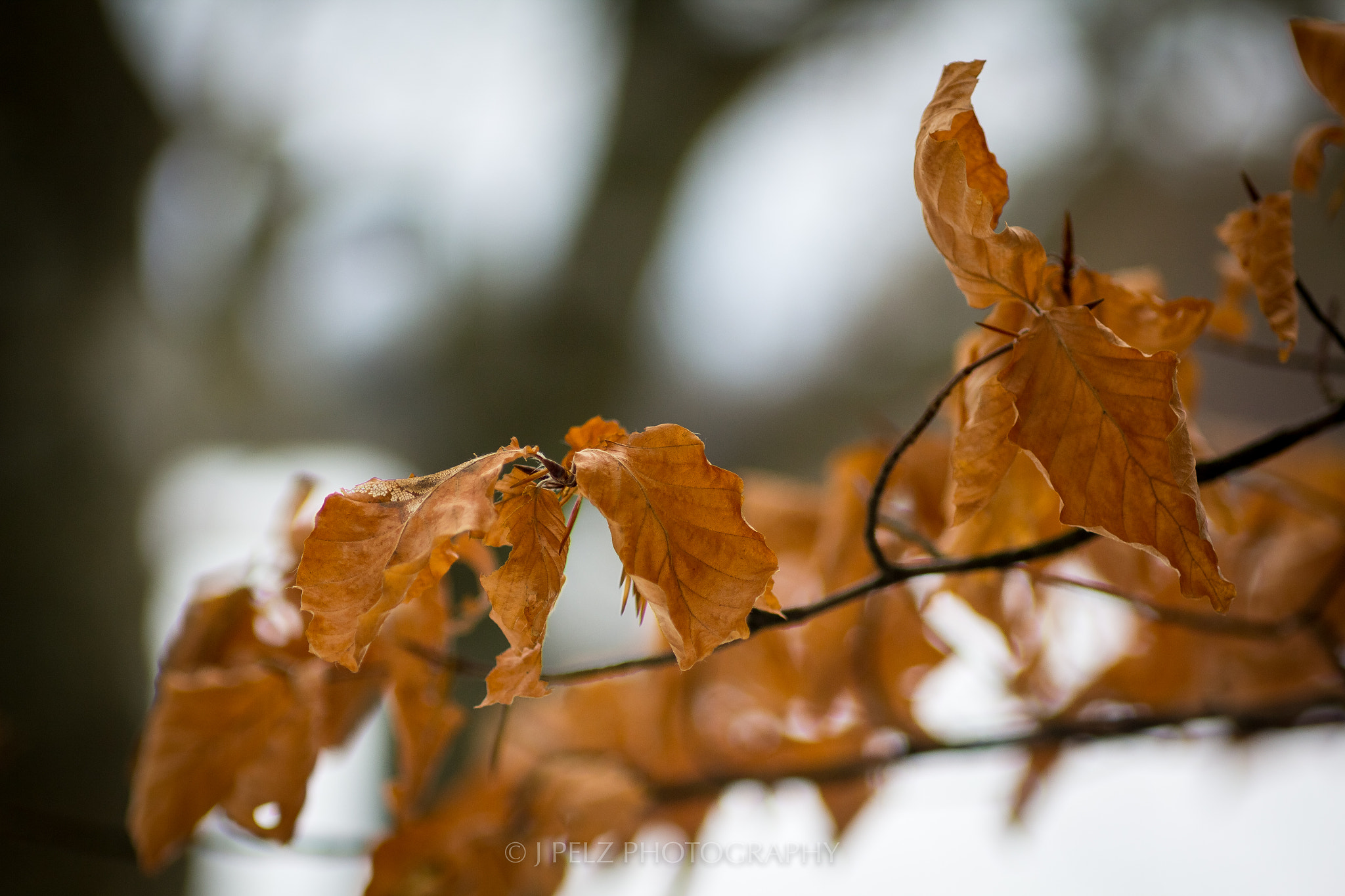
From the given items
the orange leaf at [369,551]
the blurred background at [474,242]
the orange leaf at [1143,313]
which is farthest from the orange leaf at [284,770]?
the blurred background at [474,242]

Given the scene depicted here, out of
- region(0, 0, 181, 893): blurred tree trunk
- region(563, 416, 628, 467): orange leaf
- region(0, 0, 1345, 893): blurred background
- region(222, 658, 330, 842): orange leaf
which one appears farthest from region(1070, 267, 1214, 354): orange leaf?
region(0, 0, 181, 893): blurred tree trunk

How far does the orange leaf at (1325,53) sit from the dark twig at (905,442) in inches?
3.6

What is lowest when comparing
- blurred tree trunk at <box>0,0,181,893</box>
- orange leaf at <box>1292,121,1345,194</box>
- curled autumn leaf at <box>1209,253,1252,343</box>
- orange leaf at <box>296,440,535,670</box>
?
blurred tree trunk at <box>0,0,181,893</box>

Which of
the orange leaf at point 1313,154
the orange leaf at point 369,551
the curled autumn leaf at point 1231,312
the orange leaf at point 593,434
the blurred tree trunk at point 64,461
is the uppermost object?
the orange leaf at point 1313,154

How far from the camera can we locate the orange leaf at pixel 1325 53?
15cm

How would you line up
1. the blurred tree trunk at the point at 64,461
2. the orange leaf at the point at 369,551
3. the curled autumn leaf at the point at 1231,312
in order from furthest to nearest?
the blurred tree trunk at the point at 64,461 → the curled autumn leaf at the point at 1231,312 → the orange leaf at the point at 369,551

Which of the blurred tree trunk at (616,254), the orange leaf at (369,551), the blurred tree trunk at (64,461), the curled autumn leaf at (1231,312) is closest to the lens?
the orange leaf at (369,551)

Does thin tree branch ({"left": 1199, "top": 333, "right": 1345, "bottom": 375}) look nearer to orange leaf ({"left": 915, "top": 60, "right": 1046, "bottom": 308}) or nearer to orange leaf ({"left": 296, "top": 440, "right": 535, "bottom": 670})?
orange leaf ({"left": 915, "top": 60, "right": 1046, "bottom": 308})

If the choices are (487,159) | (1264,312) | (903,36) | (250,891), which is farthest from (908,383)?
(250,891)

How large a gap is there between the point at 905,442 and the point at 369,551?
10 cm

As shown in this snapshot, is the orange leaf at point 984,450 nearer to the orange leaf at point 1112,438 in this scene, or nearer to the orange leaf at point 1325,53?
the orange leaf at point 1112,438

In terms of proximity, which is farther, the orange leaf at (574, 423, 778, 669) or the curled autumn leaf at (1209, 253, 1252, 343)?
the curled autumn leaf at (1209, 253, 1252, 343)

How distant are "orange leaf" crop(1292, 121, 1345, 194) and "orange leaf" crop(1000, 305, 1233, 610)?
0.08m

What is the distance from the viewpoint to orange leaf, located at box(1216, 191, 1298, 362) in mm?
150
